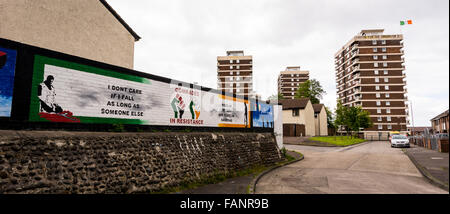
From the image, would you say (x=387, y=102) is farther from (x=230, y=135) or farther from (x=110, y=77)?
(x=110, y=77)

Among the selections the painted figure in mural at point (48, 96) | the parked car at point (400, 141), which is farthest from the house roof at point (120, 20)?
the parked car at point (400, 141)

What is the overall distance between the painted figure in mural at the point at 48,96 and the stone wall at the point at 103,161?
31.5 inches

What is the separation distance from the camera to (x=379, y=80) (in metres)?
59.9

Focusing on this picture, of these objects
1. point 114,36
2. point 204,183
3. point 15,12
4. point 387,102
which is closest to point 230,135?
point 204,183

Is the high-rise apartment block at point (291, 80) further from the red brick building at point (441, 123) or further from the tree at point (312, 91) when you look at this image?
the red brick building at point (441, 123)

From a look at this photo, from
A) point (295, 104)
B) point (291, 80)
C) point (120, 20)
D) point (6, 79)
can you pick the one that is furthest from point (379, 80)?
point (6, 79)

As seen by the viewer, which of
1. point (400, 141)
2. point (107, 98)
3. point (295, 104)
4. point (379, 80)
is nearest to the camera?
point (107, 98)

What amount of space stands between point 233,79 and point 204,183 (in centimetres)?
5886

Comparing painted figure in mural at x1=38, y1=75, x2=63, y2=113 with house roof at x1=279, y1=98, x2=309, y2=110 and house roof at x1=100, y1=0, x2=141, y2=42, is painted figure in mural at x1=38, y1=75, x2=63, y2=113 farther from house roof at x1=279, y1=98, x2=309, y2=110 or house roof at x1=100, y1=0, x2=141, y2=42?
house roof at x1=279, y1=98, x2=309, y2=110

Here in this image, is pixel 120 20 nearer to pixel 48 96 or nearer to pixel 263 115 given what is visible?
pixel 48 96

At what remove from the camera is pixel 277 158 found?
15438mm

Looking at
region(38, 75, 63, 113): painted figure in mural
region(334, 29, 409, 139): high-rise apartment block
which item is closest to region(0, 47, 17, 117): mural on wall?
region(38, 75, 63, 113): painted figure in mural

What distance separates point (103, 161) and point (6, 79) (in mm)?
3203
